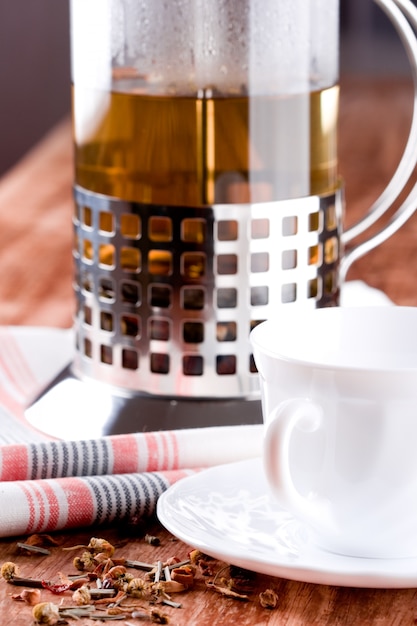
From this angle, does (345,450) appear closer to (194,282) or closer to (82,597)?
(82,597)

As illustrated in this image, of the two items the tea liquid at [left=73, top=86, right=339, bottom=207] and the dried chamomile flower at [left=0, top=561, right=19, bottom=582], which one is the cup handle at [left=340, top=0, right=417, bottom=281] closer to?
the tea liquid at [left=73, top=86, right=339, bottom=207]

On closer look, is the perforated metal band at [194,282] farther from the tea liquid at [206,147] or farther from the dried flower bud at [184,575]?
the dried flower bud at [184,575]

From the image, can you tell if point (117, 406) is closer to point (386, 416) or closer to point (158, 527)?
point (158, 527)

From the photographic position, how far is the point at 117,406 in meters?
0.76

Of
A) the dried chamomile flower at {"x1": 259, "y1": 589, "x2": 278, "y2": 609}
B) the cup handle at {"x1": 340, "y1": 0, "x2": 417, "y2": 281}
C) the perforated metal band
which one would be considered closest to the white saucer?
the dried chamomile flower at {"x1": 259, "y1": 589, "x2": 278, "y2": 609}

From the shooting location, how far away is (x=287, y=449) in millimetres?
525

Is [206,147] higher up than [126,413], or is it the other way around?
[206,147]

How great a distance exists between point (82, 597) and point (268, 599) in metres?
0.08

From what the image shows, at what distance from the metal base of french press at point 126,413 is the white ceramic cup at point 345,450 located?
186 mm

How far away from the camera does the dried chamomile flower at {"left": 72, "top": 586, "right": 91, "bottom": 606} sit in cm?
51

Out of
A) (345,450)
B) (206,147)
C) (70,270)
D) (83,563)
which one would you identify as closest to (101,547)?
(83,563)

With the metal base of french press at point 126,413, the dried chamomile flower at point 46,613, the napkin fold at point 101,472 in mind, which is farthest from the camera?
the metal base of french press at point 126,413

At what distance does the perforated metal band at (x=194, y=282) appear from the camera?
74 centimetres

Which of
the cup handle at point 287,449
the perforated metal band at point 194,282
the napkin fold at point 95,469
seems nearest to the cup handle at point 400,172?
the perforated metal band at point 194,282
